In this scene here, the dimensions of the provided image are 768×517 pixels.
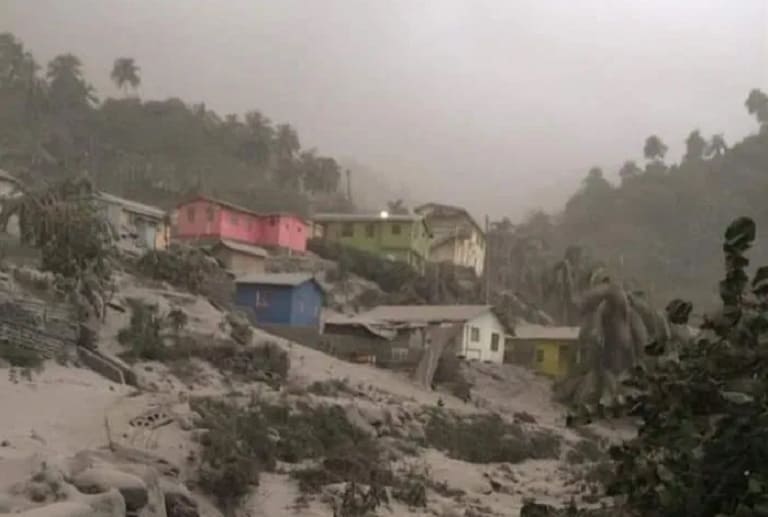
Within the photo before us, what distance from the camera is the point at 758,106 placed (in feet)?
182

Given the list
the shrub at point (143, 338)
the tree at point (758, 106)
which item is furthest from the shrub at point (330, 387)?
the tree at point (758, 106)

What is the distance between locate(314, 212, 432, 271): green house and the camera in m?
32.9

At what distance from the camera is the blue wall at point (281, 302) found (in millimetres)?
22703

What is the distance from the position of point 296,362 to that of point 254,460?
860 centimetres

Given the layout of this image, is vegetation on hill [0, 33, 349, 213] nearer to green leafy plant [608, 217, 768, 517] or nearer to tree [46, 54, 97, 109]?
tree [46, 54, 97, 109]

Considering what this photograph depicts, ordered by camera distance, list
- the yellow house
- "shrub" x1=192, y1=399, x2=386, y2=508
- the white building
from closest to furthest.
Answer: "shrub" x1=192, y1=399, x2=386, y2=508 < the white building < the yellow house

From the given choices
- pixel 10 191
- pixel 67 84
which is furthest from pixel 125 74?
pixel 10 191

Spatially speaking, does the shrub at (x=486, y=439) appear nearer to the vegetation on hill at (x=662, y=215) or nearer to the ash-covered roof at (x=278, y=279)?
the ash-covered roof at (x=278, y=279)

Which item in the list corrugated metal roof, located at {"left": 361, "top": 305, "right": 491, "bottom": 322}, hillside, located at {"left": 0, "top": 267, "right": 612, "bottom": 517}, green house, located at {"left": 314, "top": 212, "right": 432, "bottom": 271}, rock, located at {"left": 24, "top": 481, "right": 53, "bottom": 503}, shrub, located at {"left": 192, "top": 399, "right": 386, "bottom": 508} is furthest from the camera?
green house, located at {"left": 314, "top": 212, "right": 432, "bottom": 271}

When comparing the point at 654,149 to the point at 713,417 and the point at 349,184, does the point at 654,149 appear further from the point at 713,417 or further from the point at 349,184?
the point at 713,417

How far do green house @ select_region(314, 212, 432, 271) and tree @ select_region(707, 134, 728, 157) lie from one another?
77.3 feet

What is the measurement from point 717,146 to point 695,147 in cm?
263

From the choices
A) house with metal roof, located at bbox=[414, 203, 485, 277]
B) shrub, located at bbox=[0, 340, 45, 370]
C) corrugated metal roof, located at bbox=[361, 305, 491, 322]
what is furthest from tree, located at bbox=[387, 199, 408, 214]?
shrub, located at bbox=[0, 340, 45, 370]

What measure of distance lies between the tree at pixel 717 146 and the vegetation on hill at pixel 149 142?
2129cm
